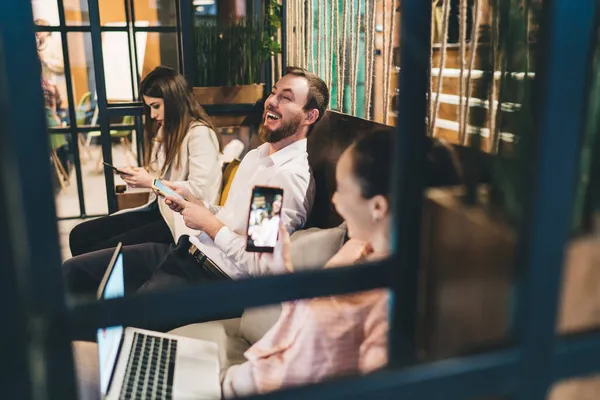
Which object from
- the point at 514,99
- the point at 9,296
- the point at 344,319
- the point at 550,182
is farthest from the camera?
the point at 344,319

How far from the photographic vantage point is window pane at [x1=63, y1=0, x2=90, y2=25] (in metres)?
3.63

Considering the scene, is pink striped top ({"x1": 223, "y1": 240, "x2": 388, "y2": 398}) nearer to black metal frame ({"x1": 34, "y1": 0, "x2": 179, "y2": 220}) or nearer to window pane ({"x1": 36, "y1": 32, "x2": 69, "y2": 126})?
black metal frame ({"x1": 34, "y1": 0, "x2": 179, "y2": 220})

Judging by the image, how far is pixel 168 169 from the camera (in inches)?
107

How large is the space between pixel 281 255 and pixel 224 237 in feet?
1.50

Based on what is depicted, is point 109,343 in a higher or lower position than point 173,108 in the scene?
lower

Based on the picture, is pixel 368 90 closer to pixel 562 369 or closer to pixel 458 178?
pixel 458 178

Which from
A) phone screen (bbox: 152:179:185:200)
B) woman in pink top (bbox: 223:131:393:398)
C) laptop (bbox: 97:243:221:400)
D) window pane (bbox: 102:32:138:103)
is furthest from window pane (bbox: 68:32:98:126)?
woman in pink top (bbox: 223:131:393:398)

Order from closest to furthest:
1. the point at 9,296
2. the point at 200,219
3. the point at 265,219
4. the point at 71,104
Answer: the point at 9,296 → the point at 265,219 → the point at 200,219 → the point at 71,104

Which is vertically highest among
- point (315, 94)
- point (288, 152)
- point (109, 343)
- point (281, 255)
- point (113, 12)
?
point (113, 12)

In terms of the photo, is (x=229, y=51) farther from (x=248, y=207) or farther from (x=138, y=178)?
(x=248, y=207)

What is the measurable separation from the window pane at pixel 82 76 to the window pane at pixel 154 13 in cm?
51

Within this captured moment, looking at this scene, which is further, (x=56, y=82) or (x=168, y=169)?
(x=56, y=82)

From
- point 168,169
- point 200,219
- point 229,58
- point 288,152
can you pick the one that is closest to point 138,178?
point 168,169

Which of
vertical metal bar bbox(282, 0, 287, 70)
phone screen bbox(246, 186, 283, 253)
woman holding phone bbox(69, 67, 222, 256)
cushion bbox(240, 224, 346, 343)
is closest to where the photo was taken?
cushion bbox(240, 224, 346, 343)
